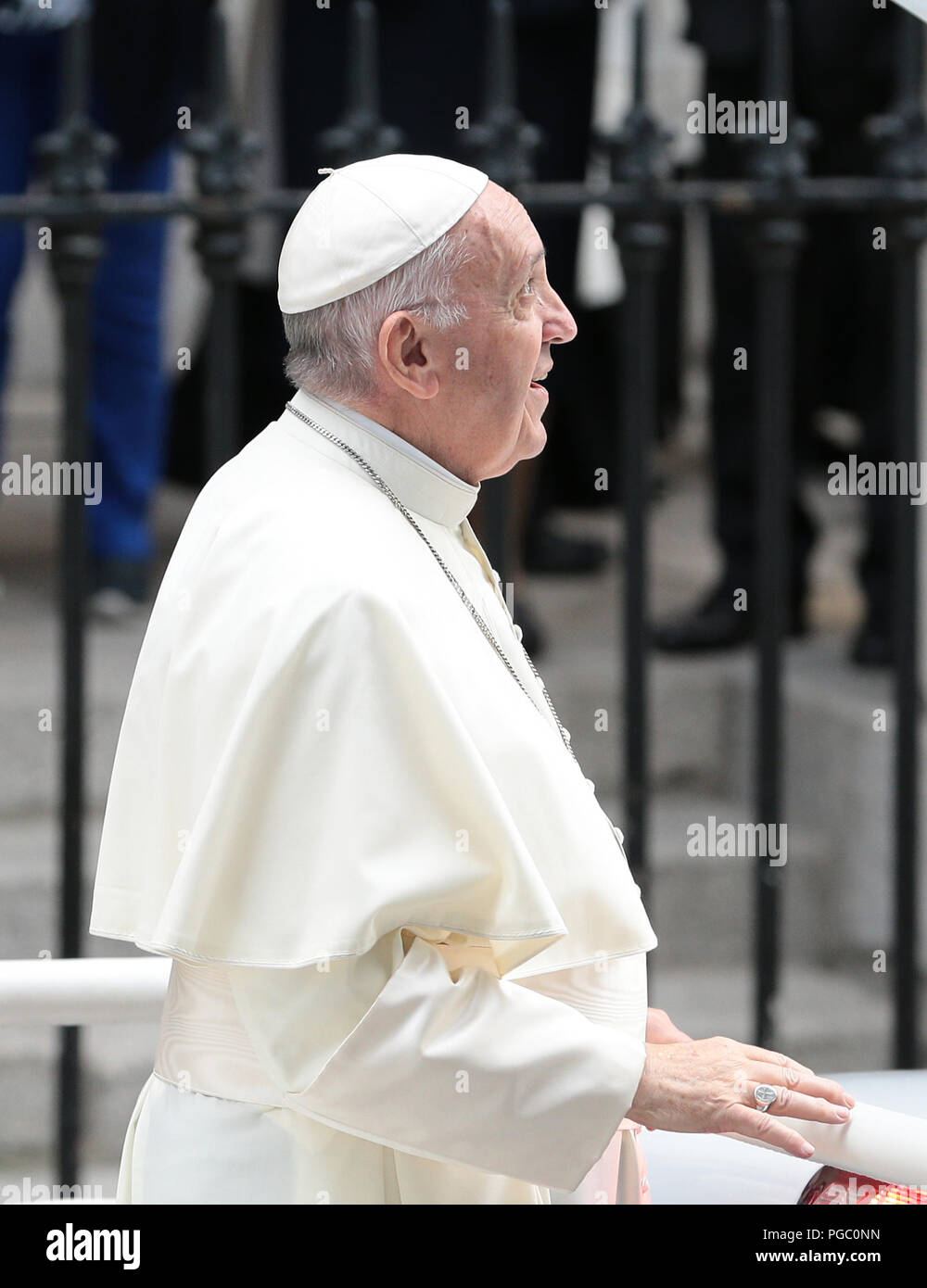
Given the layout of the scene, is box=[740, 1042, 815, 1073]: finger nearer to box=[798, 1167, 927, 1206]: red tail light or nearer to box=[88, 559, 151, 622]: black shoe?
box=[798, 1167, 927, 1206]: red tail light

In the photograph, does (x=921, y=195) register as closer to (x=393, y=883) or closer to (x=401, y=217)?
(x=401, y=217)

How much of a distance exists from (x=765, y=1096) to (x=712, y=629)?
274 cm

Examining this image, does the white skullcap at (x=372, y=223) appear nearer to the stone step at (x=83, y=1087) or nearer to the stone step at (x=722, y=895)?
the stone step at (x=83, y=1087)

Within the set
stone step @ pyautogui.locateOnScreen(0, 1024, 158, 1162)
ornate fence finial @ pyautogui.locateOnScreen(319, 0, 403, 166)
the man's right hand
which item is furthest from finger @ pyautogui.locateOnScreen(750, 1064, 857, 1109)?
stone step @ pyautogui.locateOnScreen(0, 1024, 158, 1162)

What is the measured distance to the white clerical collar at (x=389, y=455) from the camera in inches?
61.7

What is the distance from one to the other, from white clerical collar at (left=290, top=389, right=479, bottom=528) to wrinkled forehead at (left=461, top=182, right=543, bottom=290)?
5.6 inches

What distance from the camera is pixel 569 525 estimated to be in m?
5.53

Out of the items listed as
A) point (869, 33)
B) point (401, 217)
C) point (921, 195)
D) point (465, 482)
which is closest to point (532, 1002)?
point (465, 482)

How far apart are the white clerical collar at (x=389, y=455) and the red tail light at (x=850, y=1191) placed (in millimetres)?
688

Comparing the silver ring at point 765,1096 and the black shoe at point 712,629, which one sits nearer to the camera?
the silver ring at point 765,1096

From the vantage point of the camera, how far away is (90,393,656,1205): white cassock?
140 cm
